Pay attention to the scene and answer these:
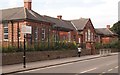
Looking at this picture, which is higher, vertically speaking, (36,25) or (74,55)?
(36,25)

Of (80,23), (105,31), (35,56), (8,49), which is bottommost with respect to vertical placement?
(35,56)

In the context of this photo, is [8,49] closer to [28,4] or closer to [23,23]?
[23,23]

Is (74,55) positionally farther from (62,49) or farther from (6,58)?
(6,58)

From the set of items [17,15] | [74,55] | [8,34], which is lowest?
[74,55]

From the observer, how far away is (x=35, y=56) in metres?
30.8

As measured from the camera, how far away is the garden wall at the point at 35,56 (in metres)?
25.6

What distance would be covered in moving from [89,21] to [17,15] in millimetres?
27460

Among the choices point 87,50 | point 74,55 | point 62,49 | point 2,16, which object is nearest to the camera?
point 62,49

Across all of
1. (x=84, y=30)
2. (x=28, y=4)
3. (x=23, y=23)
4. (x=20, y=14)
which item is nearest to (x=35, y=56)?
(x=23, y=23)

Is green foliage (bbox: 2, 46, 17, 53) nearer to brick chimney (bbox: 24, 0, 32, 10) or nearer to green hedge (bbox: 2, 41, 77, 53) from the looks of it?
green hedge (bbox: 2, 41, 77, 53)

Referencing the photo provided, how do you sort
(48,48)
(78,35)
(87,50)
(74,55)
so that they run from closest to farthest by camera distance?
(48,48) → (74,55) → (87,50) → (78,35)

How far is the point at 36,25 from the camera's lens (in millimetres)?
44719

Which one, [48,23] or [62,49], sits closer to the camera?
[62,49]

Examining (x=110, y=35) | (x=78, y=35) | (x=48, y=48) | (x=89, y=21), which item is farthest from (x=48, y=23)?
(x=110, y=35)
